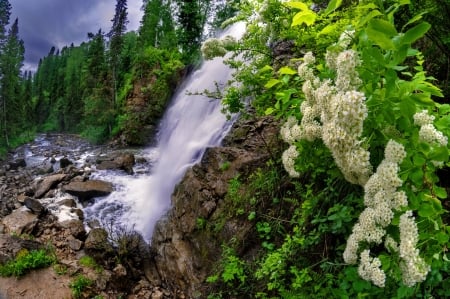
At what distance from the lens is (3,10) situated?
114ft

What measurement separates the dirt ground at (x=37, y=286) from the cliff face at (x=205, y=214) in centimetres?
184

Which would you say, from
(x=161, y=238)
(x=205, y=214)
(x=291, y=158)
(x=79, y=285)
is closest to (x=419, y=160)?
(x=291, y=158)

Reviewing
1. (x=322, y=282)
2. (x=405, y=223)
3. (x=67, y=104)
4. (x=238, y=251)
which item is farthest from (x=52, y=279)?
(x=67, y=104)

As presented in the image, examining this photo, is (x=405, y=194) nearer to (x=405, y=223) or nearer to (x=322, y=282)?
(x=405, y=223)

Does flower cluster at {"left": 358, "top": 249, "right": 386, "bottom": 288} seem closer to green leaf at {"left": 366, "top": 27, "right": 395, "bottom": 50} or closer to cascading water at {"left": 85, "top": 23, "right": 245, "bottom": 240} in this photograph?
green leaf at {"left": 366, "top": 27, "right": 395, "bottom": 50}

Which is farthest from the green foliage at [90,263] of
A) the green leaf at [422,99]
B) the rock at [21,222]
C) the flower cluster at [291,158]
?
the green leaf at [422,99]

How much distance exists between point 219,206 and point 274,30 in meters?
3.36

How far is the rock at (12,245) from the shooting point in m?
7.64

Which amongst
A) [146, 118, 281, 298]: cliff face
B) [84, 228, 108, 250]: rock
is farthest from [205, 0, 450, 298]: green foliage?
[84, 228, 108, 250]: rock

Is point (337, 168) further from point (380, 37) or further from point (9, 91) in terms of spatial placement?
point (9, 91)

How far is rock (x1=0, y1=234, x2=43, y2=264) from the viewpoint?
25.1ft

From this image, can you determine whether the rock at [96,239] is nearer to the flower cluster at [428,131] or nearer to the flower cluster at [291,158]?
the flower cluster at [291,158]

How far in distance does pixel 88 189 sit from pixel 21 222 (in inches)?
94.3

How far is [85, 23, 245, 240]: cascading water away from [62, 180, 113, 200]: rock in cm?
32
